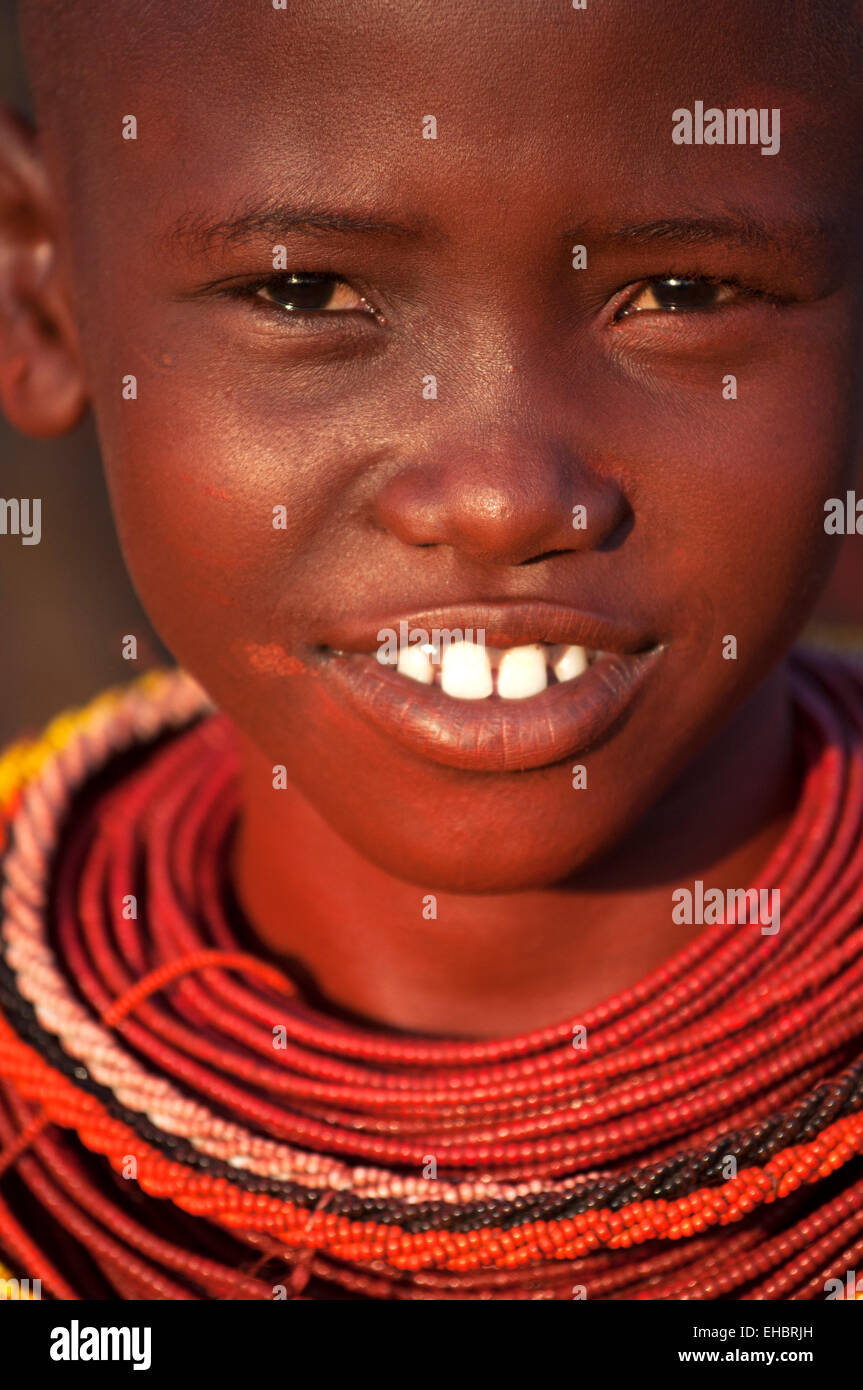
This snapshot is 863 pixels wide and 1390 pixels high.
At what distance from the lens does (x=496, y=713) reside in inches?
67.1

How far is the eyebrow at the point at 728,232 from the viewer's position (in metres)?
1.56

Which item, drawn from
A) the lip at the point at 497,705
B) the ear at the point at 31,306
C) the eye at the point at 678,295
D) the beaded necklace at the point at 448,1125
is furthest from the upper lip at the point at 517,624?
the ear at the point at 31,306

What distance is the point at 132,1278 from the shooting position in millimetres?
1887

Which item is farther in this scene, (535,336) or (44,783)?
(44,783)

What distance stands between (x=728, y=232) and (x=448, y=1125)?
1.03m

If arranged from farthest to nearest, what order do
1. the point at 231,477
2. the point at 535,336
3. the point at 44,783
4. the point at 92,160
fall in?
the point at 44,783 < the point at 92,160 < the point at 231,477 < the point at 535,336

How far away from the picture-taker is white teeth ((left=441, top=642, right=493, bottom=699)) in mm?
1686

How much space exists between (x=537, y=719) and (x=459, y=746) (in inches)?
3.5

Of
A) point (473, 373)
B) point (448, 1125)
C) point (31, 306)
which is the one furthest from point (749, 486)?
point (31, 306)

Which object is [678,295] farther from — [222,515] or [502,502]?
[222,515]

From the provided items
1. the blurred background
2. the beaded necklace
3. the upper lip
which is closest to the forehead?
the upper lip

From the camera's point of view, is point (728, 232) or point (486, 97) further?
point (728, 232)
